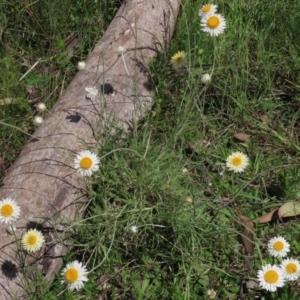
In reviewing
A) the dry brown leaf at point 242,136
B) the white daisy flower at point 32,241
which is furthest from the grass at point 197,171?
the white daisy flower at point 32,241

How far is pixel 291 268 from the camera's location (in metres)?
2.29

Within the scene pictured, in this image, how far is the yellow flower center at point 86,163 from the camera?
2.39 metres

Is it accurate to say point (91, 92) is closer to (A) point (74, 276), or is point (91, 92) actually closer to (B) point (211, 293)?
(A) point (74, 276)

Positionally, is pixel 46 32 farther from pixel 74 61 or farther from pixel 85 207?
pixel 85 207

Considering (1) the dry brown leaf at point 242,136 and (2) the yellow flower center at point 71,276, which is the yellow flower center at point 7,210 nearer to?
(2) the yellow flower center at point 71,276

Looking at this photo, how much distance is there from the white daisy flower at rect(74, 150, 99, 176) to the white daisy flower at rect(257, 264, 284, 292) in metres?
0.71

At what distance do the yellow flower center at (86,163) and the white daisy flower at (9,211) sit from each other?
11.0 inches

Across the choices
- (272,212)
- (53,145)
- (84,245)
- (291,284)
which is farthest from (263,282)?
(53,145)

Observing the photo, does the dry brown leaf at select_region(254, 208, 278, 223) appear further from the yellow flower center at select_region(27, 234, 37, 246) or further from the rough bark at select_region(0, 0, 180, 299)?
the yellow flower center at select_region(27, 234, 37, 246)

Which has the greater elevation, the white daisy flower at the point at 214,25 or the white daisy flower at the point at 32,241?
the white daisy flower at the point at 214,25

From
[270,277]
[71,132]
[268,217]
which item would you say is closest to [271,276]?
[270,277]

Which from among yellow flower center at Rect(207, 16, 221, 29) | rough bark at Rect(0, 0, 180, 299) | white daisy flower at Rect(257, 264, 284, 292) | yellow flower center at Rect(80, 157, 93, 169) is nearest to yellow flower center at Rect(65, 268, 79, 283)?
rough bark at Rect(0, 0, 180, 299)

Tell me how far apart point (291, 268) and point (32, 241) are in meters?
0.92

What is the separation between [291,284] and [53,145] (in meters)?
1.06
